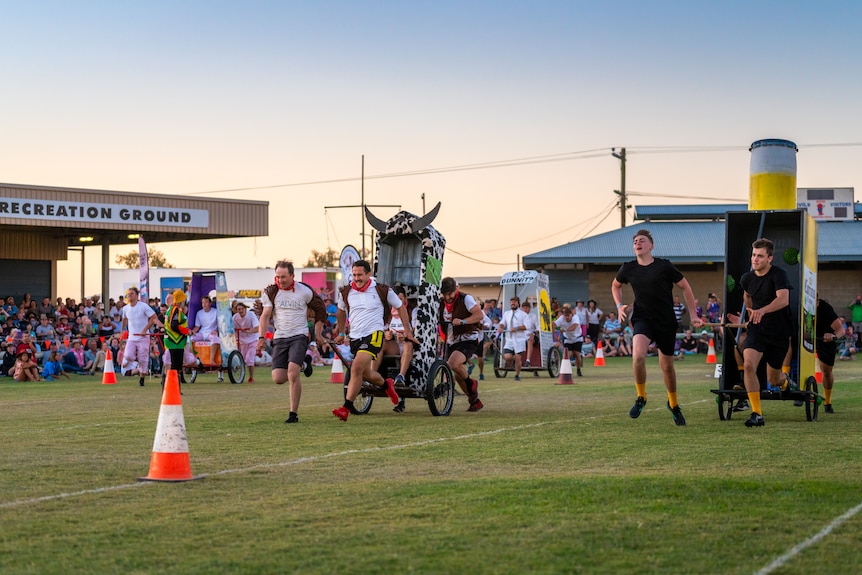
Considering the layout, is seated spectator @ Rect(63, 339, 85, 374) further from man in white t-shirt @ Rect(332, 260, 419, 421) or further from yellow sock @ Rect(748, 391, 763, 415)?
yellow sock @ Rect(748, 391, 763, 415)

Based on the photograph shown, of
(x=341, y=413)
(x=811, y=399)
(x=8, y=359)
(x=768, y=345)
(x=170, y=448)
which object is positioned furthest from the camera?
(x=8, y=359)

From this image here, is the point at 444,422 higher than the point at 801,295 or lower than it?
lower

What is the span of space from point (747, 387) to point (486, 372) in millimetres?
18211

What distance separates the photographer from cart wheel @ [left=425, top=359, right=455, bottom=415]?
15242 millimetres

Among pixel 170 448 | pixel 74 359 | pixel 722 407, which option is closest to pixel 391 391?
pixel 722 407

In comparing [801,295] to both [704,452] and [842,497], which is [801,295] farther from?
[842,497]

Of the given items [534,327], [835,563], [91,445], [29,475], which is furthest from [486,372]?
[835,563]

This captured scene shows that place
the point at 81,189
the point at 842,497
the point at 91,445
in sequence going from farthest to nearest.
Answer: the point at 81,189 < the point at 91,445 < the point at 842,497

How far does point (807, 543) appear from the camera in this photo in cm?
647

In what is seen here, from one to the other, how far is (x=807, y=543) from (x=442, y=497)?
2479 millimetres

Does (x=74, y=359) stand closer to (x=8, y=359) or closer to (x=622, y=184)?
(x=8, y=359)

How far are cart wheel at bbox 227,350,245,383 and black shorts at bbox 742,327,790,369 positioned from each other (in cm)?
1514

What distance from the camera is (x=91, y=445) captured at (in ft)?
38.8

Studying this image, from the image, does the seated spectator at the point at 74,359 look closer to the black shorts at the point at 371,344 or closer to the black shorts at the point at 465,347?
the black shorts at the point at 465,347
